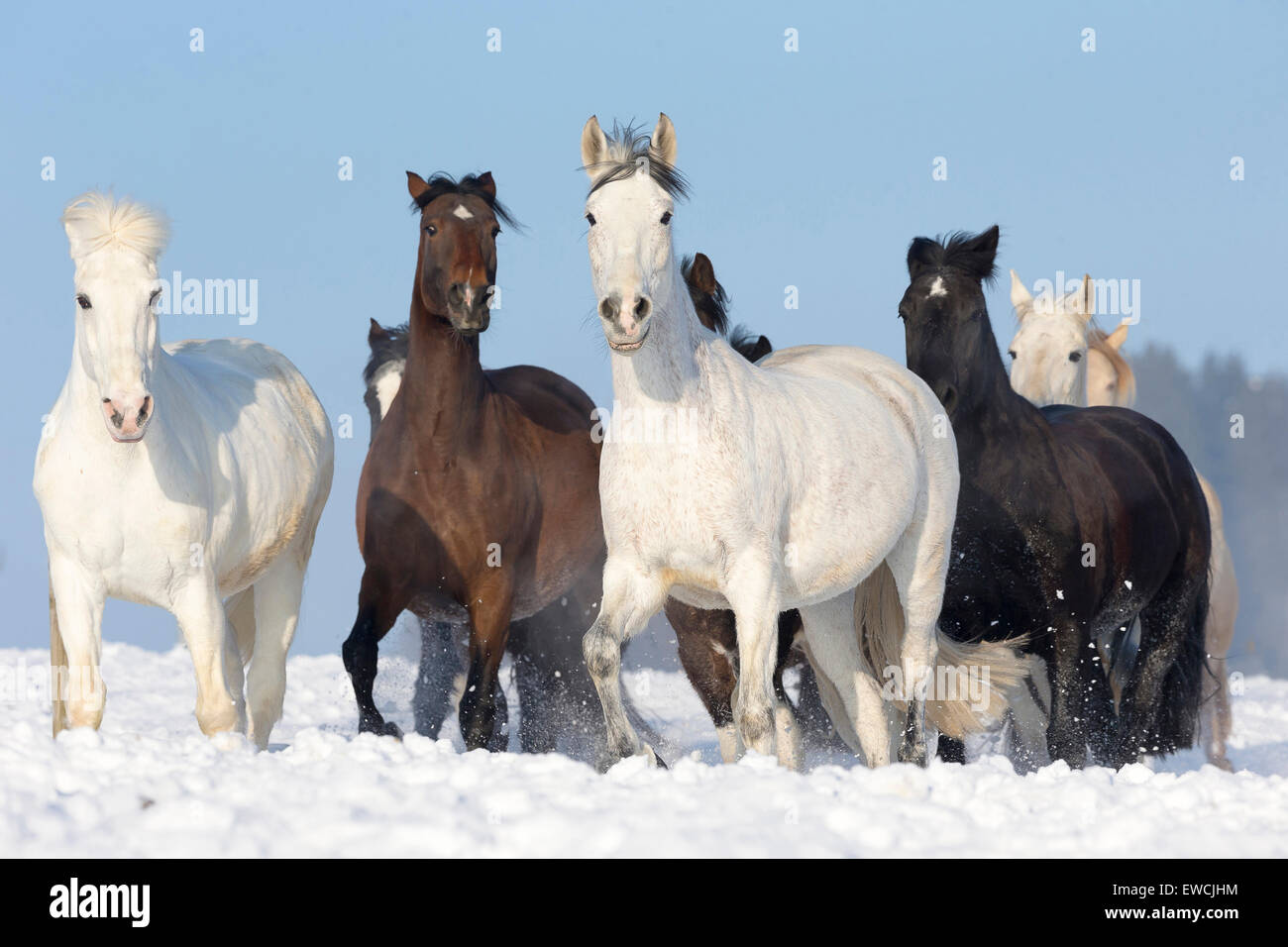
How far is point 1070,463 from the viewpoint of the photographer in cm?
801

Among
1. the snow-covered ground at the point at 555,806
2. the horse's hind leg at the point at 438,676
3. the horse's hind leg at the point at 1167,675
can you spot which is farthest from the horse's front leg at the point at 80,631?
the horse's hind leg at the point at 1167,675

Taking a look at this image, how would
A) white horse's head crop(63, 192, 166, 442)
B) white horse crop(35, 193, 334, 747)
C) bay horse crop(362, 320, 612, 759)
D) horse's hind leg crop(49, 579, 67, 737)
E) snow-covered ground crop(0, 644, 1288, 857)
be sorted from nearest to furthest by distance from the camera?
snow-covered ground crop(0, 644, 1288, 857) < white horse's head crop(63, 192, 166, 442) < white horse crop(35, 193, 334, 747) < horse's hind leg crop(49, 579, 67, 737) < bay horse crop(362, 320, 612, 759)

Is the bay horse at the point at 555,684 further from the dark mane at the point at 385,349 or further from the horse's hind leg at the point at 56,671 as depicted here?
the horse's hind leg at the point at 56,671

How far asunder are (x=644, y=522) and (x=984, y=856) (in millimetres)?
1975

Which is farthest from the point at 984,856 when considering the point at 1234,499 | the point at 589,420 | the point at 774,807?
the point at 1234,499

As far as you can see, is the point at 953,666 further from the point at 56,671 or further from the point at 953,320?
the point at 56,671

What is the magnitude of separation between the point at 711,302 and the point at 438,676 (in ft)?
10.4

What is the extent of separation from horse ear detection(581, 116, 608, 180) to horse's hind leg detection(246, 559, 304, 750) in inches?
107

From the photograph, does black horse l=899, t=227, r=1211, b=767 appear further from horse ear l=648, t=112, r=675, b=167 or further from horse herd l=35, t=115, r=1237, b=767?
horse ear l=648, t=112, r=675, b=167

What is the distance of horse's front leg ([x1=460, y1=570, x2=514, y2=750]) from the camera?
23.7 feet

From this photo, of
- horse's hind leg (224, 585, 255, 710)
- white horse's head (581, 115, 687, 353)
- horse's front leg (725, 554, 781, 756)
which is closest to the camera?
white horse's head (581, 115, 687, 353)

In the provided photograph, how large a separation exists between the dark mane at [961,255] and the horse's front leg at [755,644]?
278 centimetres

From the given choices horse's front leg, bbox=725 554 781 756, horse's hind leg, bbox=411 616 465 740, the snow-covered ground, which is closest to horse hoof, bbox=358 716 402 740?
the snow-covered ground

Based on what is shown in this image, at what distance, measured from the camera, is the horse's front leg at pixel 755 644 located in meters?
5.62
